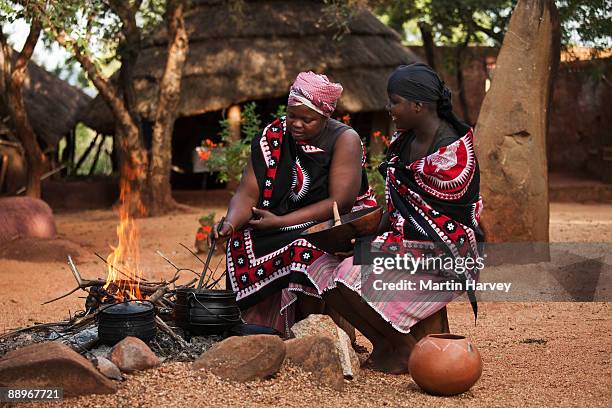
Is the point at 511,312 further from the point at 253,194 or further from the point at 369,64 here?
the point at 369,64

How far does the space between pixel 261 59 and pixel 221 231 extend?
397 inches

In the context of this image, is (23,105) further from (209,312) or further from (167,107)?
(209,312)

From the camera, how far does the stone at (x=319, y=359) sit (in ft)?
12.8

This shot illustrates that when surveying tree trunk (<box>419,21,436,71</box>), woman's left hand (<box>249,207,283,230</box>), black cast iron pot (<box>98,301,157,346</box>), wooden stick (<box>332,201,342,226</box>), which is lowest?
black cast iron pot (<box>98,301,157,346</box>)

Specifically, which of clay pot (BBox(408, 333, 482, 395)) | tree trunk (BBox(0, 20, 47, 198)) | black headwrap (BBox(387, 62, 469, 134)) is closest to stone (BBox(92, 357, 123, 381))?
clay pot (BBox(408, 333, 482, 395))

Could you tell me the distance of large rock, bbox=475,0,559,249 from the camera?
23.2ft

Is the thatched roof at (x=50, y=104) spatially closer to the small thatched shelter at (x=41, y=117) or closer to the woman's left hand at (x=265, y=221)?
the small thatched shelter at (x=41, y=117)

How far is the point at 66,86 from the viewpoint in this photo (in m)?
17.5

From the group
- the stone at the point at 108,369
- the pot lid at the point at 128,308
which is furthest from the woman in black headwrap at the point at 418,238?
the stone at the point at 108,369

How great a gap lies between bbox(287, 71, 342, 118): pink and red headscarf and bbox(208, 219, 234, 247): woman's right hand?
703 mm

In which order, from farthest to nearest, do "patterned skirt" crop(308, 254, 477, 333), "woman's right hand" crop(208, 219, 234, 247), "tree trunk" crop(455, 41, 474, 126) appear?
"tree trunk" crop(455, 41, 474, 126) < "woman's right hand" crop(208, 219, 234, 247) < "patterned skirt" crop(308, 254, 477, 333)

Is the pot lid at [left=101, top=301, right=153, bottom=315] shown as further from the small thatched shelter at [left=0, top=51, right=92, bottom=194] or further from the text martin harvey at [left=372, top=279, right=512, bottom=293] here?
the small thatched shelter at [left=0, top=51, right=92, bottom=194]

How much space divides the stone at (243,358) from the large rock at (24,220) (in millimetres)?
5298

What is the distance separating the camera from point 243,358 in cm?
382
